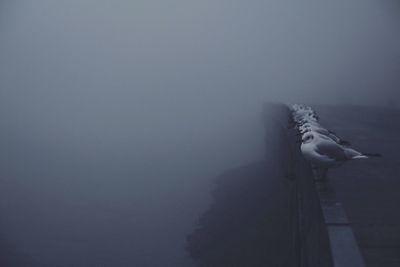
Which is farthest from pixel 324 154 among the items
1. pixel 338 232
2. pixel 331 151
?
pixel 338 232

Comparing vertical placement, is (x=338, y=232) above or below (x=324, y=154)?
below

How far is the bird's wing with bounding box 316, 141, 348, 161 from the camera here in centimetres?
802

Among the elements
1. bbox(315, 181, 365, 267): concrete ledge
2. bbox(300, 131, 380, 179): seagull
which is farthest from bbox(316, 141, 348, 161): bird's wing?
bbox(315, 181, 365, 267): concrete ledge

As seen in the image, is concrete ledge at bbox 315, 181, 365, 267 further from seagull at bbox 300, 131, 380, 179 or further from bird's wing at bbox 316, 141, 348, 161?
bird's wing at bbox 316, 141, 348, 161

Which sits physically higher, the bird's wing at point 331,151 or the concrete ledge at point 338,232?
the bird's wing at point 331,151

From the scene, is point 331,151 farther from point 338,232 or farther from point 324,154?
point 338,232

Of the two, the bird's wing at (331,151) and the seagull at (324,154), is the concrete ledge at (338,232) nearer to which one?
the seagull at (324,154)

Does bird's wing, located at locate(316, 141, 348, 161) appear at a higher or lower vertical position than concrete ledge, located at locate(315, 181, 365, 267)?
higher

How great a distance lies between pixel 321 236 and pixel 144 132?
2639 inches

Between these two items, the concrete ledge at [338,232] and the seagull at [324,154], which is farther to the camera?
the seagull at [324,154]

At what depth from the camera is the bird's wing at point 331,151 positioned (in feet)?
26.3

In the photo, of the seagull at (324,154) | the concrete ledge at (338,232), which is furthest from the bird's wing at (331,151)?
the concrete ledge at (338,232)

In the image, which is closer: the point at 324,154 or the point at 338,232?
the point at 338,232

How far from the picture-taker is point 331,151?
805 cm
